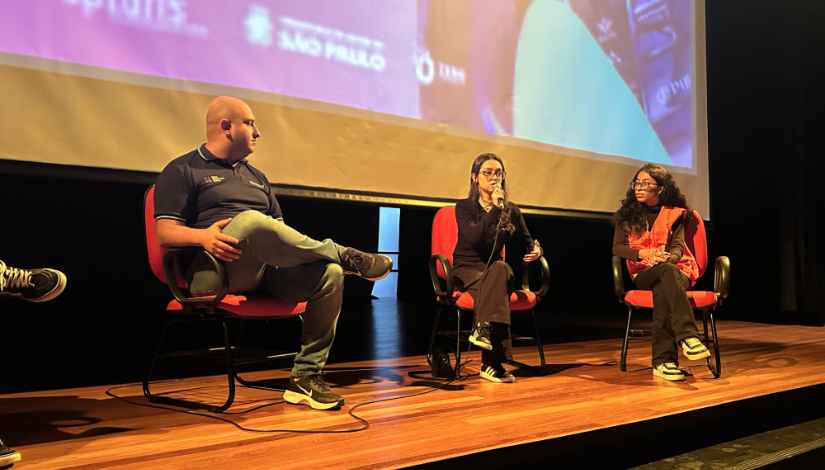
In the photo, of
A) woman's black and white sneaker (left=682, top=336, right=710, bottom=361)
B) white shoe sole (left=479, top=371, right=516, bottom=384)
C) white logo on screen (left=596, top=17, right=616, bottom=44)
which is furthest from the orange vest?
white logo on screen (left=596, top=17, right=616, bottom=44)

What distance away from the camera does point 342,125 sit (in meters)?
2.80

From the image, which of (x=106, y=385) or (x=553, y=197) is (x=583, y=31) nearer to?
(x=553, y=197)

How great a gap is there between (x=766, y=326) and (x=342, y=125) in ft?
13.5

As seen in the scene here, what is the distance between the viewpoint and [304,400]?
6.91 ft

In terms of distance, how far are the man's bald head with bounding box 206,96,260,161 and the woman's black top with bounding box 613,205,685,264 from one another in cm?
169

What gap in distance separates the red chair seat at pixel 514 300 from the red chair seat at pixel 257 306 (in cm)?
70

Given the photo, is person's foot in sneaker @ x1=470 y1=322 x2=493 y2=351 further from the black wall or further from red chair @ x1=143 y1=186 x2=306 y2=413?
the black wall

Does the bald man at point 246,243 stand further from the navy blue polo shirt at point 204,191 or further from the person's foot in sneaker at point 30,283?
the person's foot in sneaker at point 30,283

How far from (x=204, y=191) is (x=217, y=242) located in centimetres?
27

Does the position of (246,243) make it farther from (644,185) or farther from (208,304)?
(644,185)

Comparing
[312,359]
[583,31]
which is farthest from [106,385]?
[583,31]

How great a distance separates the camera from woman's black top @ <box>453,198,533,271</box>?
2590mm

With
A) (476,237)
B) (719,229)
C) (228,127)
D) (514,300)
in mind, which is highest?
(228,127)

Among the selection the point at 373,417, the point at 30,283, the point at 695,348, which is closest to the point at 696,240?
the point at 695,348
